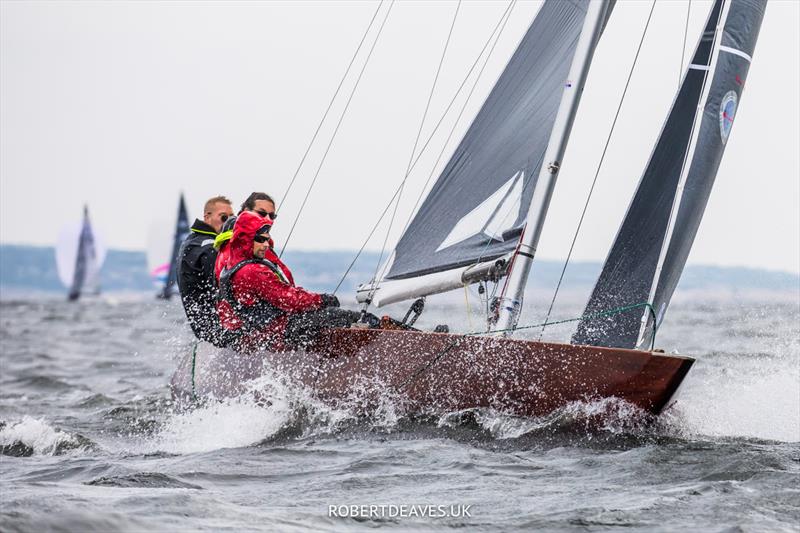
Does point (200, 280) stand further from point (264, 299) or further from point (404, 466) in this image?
point (404, 466)

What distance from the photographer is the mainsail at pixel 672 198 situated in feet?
18.3

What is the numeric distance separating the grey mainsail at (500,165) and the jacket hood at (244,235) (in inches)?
30.5

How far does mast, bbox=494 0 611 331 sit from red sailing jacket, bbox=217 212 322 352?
97 centimetres

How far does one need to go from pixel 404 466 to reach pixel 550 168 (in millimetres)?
1805

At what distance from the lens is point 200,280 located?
601 centimetres

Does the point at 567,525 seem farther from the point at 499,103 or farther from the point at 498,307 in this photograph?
the point at 499,103

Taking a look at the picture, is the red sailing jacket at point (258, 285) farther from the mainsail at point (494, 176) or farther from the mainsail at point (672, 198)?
the mainsail at point (672, 198)

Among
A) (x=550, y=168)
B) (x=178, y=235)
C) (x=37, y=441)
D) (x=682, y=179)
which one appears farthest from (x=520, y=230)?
(x=178, y=235)

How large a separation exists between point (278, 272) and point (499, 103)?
1443mm

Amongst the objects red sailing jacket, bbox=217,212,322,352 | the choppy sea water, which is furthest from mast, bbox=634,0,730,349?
red sailing jacket, bbox=217,212,322,352

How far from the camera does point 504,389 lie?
482 cm

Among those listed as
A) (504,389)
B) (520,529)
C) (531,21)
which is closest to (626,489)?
(520,529)

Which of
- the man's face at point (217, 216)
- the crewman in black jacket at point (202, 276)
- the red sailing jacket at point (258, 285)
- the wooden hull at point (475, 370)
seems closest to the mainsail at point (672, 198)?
the wooden hull at point (475, 370)

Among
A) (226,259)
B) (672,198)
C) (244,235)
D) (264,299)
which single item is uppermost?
(672,198)
